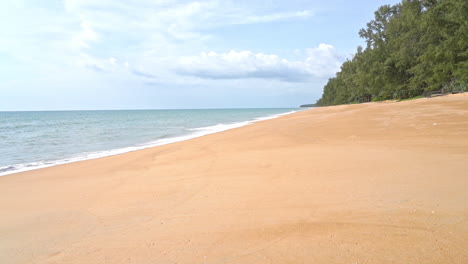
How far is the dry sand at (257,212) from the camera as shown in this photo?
2.88m

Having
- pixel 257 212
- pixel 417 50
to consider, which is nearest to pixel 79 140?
pixel 257 212

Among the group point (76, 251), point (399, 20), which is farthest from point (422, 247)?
point (399, 20)

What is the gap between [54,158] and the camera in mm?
12250

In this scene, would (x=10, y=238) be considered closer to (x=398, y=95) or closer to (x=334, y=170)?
(x=334, y=170)

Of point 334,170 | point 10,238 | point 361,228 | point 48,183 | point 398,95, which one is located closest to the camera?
point 361,228

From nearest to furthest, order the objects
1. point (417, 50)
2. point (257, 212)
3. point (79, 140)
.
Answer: point (257, 212)
point (79, 140)
point (417, 50)

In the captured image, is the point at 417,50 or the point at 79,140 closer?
the point at 79,140

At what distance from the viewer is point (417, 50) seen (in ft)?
133

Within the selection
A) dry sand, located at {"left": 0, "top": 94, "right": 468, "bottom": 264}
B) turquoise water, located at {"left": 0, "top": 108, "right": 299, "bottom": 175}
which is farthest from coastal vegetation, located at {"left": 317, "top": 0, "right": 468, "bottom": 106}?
dry sand, located at {"left": 0, "top": 94, "right": 468, "bottom": 264}

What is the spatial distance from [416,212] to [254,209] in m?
2.01

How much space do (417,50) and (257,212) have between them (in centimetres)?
4610

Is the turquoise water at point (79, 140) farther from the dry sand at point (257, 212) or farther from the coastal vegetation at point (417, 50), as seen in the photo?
the coastal vegetation at point (417, 50)

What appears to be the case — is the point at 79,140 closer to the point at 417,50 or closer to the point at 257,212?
the point at 257,212

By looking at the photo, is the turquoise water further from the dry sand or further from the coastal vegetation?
the coastal vegetation
